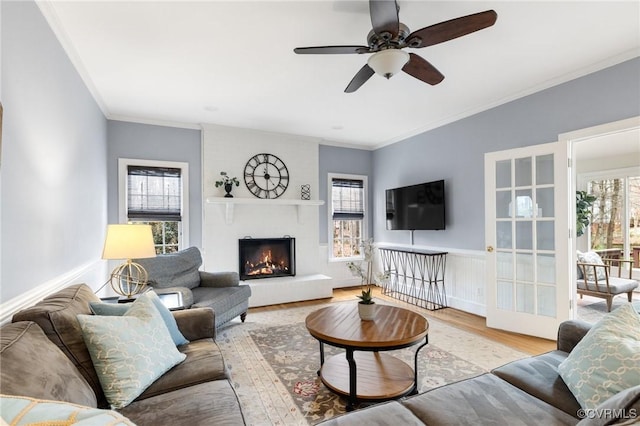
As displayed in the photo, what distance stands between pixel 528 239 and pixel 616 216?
463cm

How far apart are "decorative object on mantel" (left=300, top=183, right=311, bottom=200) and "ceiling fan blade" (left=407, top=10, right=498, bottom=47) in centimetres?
352

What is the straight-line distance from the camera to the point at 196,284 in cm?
372

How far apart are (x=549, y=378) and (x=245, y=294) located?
9.68ft

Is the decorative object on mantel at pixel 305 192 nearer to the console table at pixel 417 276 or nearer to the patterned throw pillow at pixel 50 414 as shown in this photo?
the console table at pixel 417 276

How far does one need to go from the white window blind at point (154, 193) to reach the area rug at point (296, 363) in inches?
76.3

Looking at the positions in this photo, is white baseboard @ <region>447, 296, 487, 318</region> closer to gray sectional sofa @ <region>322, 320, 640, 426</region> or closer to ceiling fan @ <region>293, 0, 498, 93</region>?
gray sectional sofa @ <region>322, 320, 640, 426</region>

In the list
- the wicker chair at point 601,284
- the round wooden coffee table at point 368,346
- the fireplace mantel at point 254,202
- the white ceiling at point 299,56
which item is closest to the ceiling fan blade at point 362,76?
the white ceiling at point 299,56

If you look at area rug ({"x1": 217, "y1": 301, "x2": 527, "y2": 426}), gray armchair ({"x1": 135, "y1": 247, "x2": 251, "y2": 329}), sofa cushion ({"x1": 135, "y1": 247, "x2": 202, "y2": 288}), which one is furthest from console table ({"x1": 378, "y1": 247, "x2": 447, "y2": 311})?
sofa cushion ({"x1": 135, "y1": 247, "x2": 202, "y2": 288})

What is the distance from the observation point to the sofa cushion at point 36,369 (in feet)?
3.21

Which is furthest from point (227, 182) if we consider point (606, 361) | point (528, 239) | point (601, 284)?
point (601, 284)

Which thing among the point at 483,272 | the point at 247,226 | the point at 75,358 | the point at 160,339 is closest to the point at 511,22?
the point at 483,272

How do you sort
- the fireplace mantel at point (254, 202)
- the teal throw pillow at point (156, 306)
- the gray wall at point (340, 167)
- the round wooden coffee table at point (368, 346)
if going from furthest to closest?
1. the gray wall at point (340, 167)
2. the fireplace mantel at point (254, 202)
3. the round wooden coffee table at point (368, 346)
4. the teal throw pillow at point (156, 306)

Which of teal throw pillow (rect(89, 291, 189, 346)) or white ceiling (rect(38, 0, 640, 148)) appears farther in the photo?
white ceiling (rect(38, 0, 640, 148))

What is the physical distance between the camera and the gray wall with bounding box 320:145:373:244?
5730 millimetres
